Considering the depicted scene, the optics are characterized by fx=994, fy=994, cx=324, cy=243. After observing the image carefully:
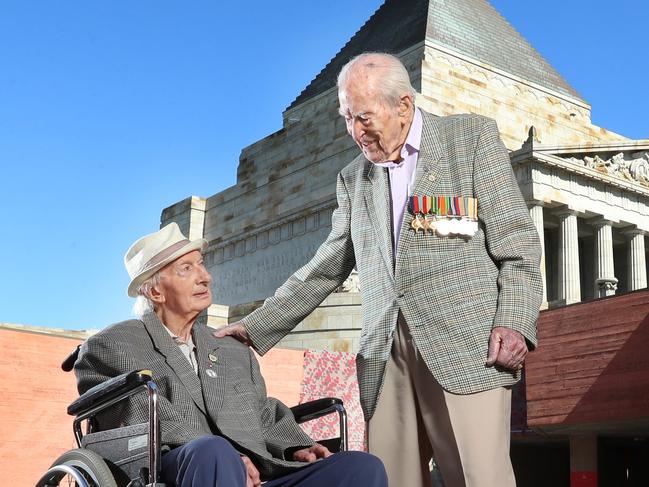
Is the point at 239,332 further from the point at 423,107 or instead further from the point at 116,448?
the point at 423,107

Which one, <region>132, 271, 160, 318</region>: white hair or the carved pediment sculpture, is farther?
the carved pediment sculpture

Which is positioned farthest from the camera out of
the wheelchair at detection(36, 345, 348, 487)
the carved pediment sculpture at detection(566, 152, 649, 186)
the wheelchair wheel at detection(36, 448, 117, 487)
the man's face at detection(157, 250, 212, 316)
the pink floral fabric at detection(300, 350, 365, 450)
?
the carved pediment sculpture at detection(566, 152, 649, 186)

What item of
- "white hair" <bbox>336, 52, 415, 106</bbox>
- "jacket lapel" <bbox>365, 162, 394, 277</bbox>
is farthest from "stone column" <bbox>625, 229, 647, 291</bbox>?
"white hair" <bbox>336, 52, 415, 106</bbox>

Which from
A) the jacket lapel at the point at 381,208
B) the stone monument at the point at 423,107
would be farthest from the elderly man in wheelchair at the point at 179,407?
the stone monument at the point at 423,107

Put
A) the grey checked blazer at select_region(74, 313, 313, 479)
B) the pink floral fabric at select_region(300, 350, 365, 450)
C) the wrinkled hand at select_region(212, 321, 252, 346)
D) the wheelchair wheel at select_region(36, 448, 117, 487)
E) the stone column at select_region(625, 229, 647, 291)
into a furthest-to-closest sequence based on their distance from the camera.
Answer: the stone column at select_region(625, 229, 647, 291) < the pink floral fabric at select_region(300, 350, 365, 450) < the wrinkled hand at select_region(212, 321, 252, 346) < the grey checked blazer at select_region(74, 313, 313, 479) < the wheelchair wheel at select_region(36, 448, 117, 487)

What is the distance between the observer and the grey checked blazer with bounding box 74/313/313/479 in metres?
3.61

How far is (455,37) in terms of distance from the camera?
108 feet

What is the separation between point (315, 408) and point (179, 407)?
69 cm

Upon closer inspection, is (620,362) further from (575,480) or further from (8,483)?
(8,483)

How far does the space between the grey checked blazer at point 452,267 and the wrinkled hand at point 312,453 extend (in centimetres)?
24

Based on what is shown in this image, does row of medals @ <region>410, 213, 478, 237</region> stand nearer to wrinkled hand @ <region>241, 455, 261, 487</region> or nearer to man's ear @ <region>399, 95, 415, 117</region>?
man's ear @ <region>399, 95, 415, 117</region>

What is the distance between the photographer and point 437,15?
3431 cm

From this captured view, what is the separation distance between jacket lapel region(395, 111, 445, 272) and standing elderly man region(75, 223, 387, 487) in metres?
0.81

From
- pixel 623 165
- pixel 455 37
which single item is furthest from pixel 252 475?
pixel 455 37
